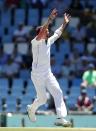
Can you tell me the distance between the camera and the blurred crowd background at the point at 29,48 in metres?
21.7

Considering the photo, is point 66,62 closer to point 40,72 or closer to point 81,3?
point 81,3

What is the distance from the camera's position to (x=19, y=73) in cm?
2370

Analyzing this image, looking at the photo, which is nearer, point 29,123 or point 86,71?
point 29,123

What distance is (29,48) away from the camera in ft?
79.5

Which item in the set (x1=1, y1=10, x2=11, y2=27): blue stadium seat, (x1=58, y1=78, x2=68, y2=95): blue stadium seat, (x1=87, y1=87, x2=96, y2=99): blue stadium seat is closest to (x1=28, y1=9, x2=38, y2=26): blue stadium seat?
(x1=1, y1=10, x2=11, y2=27): blue stadium seat

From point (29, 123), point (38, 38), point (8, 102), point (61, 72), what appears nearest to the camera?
point (38, 38)

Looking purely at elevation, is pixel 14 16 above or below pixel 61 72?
above

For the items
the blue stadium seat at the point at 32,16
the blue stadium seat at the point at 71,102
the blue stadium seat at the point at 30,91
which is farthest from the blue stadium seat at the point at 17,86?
the blue stadium seat at the point at 32,16

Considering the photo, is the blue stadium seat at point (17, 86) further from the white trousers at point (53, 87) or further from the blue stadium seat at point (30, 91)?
the white trousers at point (53, 87)

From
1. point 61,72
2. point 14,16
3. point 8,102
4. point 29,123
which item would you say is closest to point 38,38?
point 29,123

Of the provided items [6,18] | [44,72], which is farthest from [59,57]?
[44,72]

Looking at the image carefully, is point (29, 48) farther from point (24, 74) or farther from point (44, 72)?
point (44, 72)

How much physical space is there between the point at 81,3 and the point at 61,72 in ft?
12.1

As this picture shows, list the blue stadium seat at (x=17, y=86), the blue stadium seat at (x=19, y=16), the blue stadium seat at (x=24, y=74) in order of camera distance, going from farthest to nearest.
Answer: the blue stadium seat at (x=19, y=16)
the blue stadium seat at (x=24, y=74)
the blue stadium seat at (x=17, y=86)
